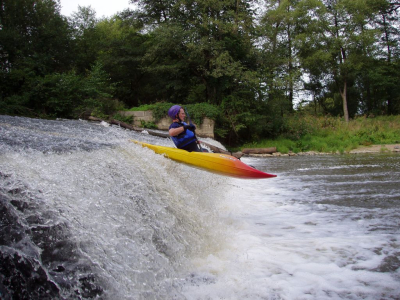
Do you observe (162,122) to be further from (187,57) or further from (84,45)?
(84,45)

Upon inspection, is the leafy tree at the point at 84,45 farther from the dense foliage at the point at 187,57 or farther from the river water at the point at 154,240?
the river water at the point at 154,240

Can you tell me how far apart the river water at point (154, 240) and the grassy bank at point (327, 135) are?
1126 cm

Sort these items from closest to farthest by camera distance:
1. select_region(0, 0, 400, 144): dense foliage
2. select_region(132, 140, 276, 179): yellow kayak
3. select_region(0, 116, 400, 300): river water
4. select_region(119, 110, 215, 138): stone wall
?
1. select_region(0, 116, 400, 300): river water
2. select_region(132, 140, 276, 179): yellow kayak
3. select_region(0, 0, 400, 144): dense foliage
4. select_region(119, 110, 215, 138): stone wall

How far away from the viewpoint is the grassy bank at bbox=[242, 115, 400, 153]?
15.1m

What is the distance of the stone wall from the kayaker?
33.2 feet

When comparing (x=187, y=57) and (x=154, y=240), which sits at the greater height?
(x=187, y=57)

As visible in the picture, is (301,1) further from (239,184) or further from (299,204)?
(299,204)

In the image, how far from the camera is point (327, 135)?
16.7 metres

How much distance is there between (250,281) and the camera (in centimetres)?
240

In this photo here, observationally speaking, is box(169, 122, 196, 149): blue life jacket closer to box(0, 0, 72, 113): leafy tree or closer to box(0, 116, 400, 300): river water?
box(0, 116, 400, 300): river water

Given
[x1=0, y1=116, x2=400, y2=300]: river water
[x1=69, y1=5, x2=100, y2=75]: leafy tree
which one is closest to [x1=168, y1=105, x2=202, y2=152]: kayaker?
[x1=0, y1=116, x2=400, y2=300]: river water

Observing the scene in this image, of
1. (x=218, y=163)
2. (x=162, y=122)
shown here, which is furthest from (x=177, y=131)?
(x=162, y=122)

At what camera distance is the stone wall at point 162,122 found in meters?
15.1

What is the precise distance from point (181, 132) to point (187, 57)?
11.8 metres
